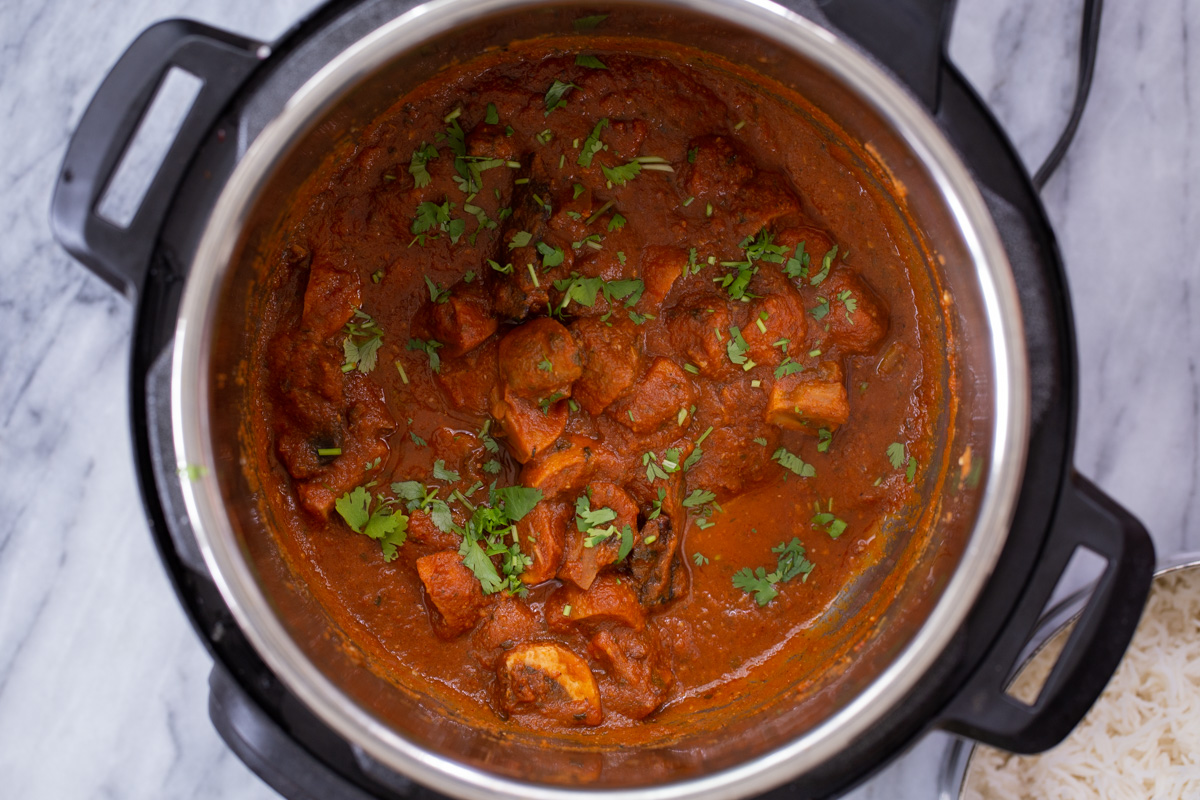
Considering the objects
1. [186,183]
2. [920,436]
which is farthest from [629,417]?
[186,183]

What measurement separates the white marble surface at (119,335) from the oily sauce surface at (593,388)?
0.72 metres

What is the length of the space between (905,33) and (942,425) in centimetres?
100

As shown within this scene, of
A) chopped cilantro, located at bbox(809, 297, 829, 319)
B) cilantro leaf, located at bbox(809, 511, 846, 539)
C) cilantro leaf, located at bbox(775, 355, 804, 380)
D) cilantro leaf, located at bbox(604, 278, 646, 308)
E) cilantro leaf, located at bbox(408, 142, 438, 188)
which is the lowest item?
cilantro leaf, located at bbox(809, 511, 846, 539)

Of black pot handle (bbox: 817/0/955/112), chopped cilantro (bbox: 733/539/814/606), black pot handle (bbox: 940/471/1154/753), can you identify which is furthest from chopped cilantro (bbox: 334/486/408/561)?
black pot handle (bbox: 817/0/955/112)

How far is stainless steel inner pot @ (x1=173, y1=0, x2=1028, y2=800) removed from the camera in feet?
6.37

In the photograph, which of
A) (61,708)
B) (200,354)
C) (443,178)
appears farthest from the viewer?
(61,708)

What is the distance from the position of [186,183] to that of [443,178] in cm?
66

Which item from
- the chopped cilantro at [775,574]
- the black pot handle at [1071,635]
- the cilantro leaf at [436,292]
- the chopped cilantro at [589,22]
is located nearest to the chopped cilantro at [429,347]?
the cilantro leaf at [436,292]

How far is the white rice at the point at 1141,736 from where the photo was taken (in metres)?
2.59

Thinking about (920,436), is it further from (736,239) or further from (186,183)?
(186,183)

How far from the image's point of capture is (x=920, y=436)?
2426 millimetres

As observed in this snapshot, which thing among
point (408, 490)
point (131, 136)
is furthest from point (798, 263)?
point (131, 136)

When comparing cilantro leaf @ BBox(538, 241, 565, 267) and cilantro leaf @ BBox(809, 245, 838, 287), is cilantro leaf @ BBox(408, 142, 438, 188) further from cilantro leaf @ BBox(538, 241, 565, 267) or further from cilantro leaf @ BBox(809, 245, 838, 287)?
cilantro leaf @ BBox(809, 245, 838, 287)

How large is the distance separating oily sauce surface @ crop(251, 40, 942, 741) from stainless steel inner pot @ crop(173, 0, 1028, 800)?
0.43 feet
